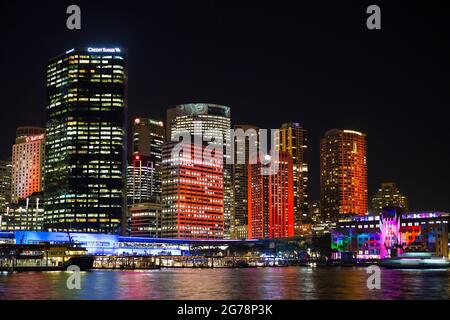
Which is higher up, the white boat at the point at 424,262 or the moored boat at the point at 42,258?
the moored boat at the point at 42,258

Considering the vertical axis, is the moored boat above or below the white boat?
above

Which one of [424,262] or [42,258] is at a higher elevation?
[42,258]

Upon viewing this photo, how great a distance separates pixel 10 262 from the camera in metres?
176

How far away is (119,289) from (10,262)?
102881mm

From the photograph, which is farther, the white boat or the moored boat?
the white boat

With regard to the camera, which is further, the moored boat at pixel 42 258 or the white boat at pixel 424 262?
the white boat at pixel 424 262

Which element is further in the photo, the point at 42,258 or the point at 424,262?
the point at 424,262
